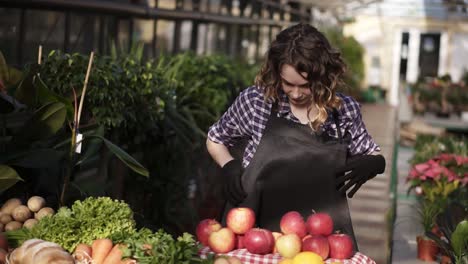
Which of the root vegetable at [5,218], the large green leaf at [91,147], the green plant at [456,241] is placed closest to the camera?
the root vegetable at [5,218]

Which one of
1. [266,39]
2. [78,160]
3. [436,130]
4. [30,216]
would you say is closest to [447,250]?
[78,160]

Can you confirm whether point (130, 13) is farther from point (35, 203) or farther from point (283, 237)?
point (283, 237)

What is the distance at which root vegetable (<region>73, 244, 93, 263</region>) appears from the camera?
271 cm

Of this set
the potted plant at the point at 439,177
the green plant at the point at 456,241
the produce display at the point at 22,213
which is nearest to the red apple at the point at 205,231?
the produce display at the point at 22,213

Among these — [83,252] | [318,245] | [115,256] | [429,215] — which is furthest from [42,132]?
[429,215]

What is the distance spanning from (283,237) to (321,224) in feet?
0.49

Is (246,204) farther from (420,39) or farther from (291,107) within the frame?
(420,39)

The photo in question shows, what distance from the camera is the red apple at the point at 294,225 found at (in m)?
2.92

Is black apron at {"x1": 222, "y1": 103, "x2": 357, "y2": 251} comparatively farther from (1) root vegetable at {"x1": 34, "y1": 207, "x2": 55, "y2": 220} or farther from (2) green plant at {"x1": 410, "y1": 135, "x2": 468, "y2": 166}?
(2) green plant at {"x1": 410, "y1": 135, "x2": 468, "y2": 166}

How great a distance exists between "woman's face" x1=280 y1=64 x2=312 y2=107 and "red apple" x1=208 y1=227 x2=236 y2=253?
553 millimetres

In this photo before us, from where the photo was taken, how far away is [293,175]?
3.20 metres

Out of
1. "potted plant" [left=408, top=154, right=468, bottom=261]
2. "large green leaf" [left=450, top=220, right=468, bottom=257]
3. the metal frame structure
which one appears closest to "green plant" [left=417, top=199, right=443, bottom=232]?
"potted plant" [left=408, top=154, right=468, bottom=261]

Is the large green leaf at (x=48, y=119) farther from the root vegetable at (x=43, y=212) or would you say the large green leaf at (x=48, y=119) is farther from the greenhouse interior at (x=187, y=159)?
the root vegetable at (x=43, y=212)

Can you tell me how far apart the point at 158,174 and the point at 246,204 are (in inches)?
95.4
